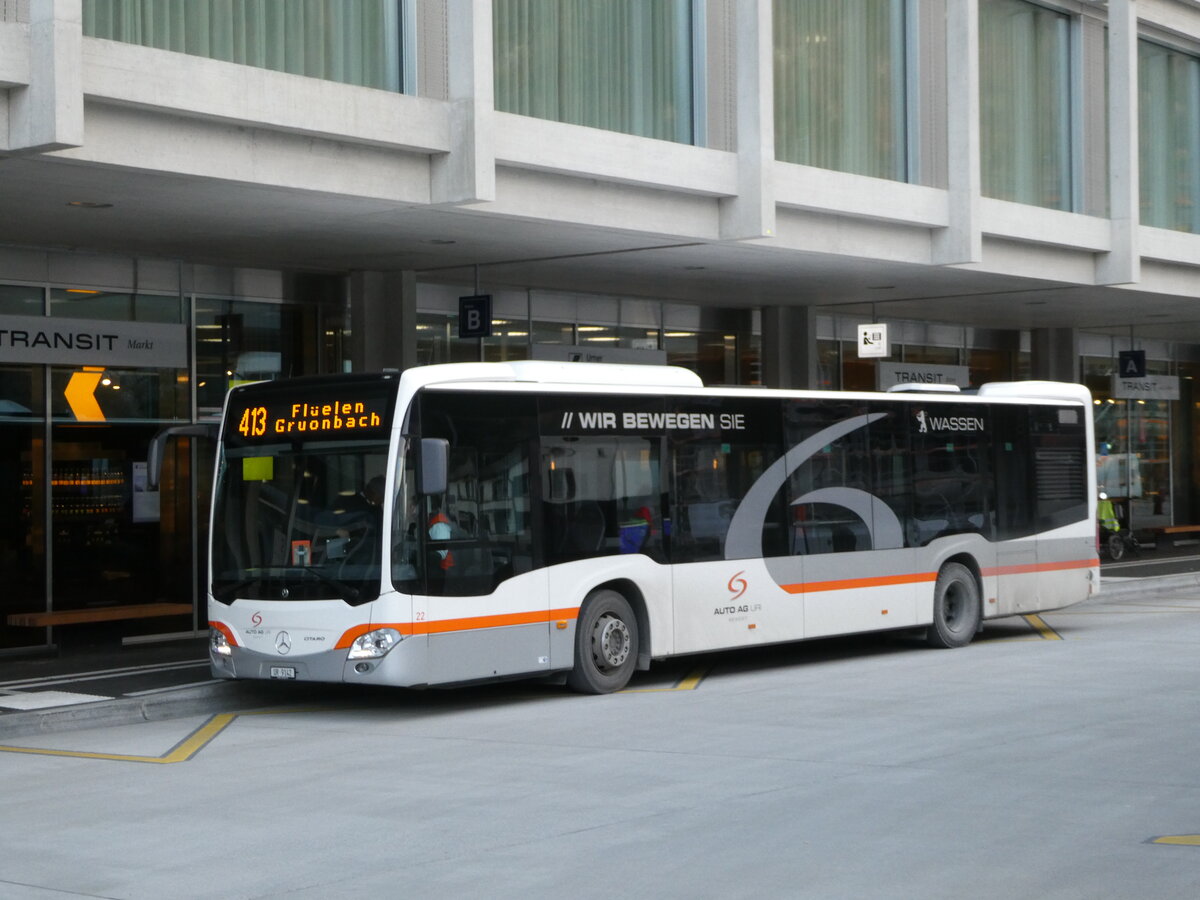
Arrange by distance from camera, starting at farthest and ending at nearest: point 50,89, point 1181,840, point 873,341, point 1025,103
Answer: point 1025,103, point 873,341, point 50,89, point 1181,840

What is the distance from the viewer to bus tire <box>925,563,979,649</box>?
17.8 metres

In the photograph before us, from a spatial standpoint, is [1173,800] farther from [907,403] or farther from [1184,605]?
[1184,605]

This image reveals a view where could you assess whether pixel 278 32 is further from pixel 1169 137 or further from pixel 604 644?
pixel 1169 137

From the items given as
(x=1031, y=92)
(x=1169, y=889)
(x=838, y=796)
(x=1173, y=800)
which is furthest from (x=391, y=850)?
(x=1031, y=92)

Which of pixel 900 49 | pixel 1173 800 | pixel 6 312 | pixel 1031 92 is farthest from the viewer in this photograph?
pixel 1031 92

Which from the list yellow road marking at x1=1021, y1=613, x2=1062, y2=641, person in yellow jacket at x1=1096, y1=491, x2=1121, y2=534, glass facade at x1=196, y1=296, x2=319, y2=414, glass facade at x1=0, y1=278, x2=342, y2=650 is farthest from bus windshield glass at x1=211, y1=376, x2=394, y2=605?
person in yellow jacket at x1=1096, y1=491, x2=1121, y2=534

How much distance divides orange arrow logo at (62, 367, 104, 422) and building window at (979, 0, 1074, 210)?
12456 millimetres

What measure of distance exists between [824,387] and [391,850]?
21.1 metres

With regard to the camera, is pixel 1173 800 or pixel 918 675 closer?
pixel 1173 800

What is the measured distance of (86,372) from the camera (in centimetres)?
1819

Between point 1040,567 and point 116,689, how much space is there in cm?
1057

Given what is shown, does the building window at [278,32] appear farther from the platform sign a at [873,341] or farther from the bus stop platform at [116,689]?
the platform sign a at [873,341]

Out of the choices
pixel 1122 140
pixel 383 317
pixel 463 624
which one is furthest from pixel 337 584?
pixel 1122 140

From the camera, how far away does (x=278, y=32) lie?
1492 cm
